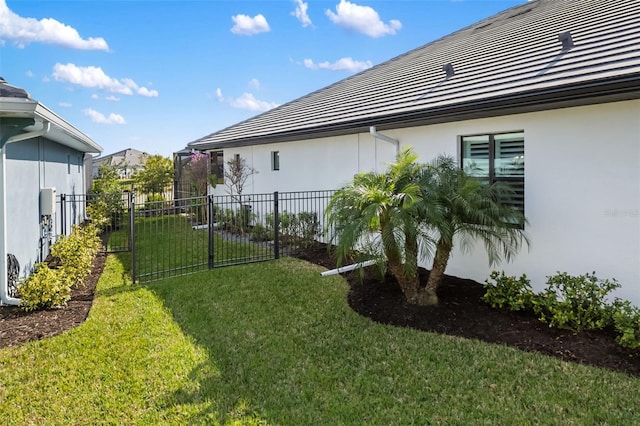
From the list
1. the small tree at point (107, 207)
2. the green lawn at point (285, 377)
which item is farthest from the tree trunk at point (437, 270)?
the small tree at point (107, 207)

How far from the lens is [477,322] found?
5441mm

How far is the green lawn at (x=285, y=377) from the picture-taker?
3.51m

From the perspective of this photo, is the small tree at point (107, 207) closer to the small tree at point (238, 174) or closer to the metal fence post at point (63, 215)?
the metal fence post at point (63, 215)

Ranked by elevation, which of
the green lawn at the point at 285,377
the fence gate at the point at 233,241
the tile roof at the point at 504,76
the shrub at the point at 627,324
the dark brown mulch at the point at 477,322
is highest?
the tile roof at the point at 504,76

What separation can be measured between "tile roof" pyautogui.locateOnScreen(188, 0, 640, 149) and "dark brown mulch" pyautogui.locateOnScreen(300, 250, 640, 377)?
111 inches

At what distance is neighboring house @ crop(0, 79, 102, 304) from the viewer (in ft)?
18.0

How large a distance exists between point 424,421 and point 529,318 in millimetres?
2849

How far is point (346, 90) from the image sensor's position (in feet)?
44.0

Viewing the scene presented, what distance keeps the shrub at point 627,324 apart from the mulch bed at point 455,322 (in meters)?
0.11

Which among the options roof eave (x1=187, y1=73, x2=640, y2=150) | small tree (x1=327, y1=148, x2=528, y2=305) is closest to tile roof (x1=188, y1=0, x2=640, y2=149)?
roof eave (x1=187, y1=73, x2=640, y2=150)

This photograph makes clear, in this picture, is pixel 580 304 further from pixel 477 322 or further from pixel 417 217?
pixel 417 217

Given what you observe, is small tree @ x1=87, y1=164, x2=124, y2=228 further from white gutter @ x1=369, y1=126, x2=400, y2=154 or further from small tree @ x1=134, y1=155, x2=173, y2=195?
white gutter @ x1=369, y1=126, x2=400, y2=154

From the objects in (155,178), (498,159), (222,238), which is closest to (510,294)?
(498,159)

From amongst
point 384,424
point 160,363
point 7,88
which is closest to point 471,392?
point 384,424
